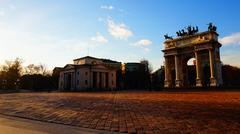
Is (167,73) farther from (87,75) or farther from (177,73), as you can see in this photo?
(87,75)

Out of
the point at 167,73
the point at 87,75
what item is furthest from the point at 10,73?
the point at 167,73

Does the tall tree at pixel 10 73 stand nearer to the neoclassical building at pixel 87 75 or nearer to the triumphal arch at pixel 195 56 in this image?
the neoclassical building at pixel 87 75

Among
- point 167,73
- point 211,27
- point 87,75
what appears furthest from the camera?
point 87,75

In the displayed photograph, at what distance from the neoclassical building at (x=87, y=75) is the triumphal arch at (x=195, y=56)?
21.0 metres

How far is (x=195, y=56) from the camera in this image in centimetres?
4881

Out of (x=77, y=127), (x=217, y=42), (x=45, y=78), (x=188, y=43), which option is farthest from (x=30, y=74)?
(x=77, y=127)

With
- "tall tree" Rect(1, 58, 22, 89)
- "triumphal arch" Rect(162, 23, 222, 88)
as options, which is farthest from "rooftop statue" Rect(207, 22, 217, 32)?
"tall tree" Rect(1, 58, 22, 89)

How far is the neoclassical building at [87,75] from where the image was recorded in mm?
63125

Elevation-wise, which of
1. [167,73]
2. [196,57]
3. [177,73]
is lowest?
[177,73]

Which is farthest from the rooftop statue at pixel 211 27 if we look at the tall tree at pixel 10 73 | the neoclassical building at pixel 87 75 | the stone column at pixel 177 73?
the tall tree at pixel 10 73

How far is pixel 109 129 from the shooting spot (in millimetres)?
7699

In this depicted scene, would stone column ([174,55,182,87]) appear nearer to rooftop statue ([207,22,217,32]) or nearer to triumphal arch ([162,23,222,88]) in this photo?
triumphal arch ([162,23,222,88])

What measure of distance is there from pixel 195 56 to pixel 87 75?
1167 inches

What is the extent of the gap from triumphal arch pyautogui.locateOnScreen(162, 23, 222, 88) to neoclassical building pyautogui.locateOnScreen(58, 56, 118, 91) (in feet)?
69.0
